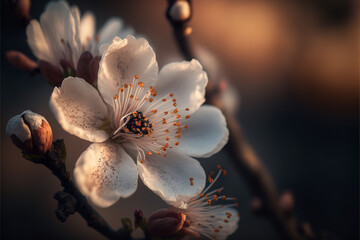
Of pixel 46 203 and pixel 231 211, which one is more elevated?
pixel 231 211

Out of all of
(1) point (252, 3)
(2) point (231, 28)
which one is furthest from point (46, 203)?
(1) point (252, 3)

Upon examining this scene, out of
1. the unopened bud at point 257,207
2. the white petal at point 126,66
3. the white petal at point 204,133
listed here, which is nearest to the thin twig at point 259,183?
the unopened bud at point 257,207

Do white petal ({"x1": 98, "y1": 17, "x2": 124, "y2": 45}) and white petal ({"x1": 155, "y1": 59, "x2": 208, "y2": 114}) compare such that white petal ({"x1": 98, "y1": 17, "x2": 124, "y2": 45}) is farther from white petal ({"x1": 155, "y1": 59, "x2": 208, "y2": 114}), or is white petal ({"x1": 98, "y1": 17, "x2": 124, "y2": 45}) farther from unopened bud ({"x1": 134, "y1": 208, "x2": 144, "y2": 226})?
unopened bud ({"x1": 134, "y1": 208, "x2": 144, "y2": 226})

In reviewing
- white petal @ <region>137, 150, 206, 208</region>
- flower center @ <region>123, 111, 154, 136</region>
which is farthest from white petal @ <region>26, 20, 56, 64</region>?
white petal @ <region>137, 150, 206, 208</region>

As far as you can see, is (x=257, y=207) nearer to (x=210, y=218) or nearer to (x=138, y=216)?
(x=210, y=218)

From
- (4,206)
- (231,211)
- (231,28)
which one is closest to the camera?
(231,211)

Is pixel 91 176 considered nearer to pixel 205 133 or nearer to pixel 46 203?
pixel 205 133
